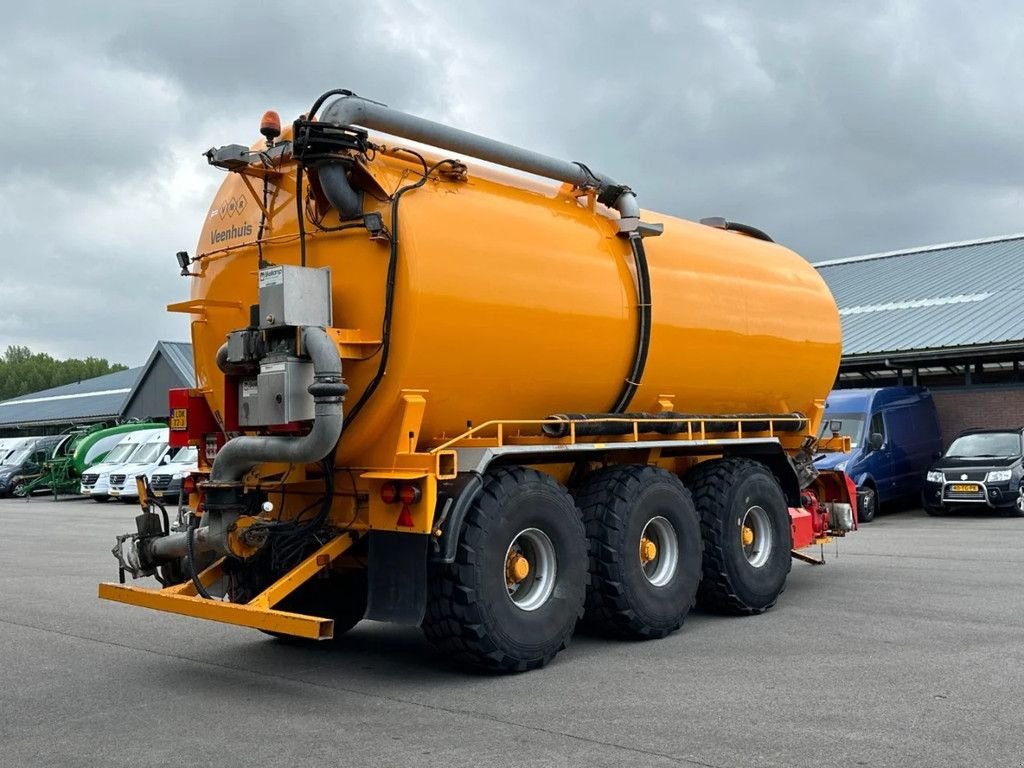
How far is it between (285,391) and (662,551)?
134 inches

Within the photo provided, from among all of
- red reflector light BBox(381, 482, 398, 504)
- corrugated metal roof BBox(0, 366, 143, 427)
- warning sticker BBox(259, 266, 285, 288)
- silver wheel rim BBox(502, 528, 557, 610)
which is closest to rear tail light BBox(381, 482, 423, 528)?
red reflector light BBox(381, 482, 398, 504)

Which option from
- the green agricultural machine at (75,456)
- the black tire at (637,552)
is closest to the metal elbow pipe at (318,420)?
the black tire at (637,552)

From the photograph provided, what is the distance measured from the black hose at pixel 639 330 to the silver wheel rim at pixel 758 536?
75.0 inches

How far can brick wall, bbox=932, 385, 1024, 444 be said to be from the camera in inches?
879

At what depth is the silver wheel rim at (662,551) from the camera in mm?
8445

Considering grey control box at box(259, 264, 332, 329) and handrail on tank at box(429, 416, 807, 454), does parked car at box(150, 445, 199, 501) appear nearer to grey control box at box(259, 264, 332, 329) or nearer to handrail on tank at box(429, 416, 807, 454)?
handrail on tank at box(429, 416, 807, 454)

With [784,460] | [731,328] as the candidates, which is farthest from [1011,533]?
[731,328]

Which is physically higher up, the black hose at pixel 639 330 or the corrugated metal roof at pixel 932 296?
the corrugated metal roof at pixel 932 296

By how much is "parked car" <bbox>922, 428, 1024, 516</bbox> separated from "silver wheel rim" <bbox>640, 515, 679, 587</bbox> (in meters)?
11.8

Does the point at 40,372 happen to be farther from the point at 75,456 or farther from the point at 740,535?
the point at 740,535

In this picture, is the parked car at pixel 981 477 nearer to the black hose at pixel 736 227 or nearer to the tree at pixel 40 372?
the black hose at pixel 736 227

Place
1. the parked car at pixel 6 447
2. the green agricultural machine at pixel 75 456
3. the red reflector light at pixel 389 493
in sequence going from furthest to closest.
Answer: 1. the parked car at pixel 6 447
2. the green agricultural machine at pixel 75 456
3. the red reflector light at pixel 389 493

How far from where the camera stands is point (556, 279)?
25.4 feet

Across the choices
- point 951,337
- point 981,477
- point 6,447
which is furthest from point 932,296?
A: point 6,447
